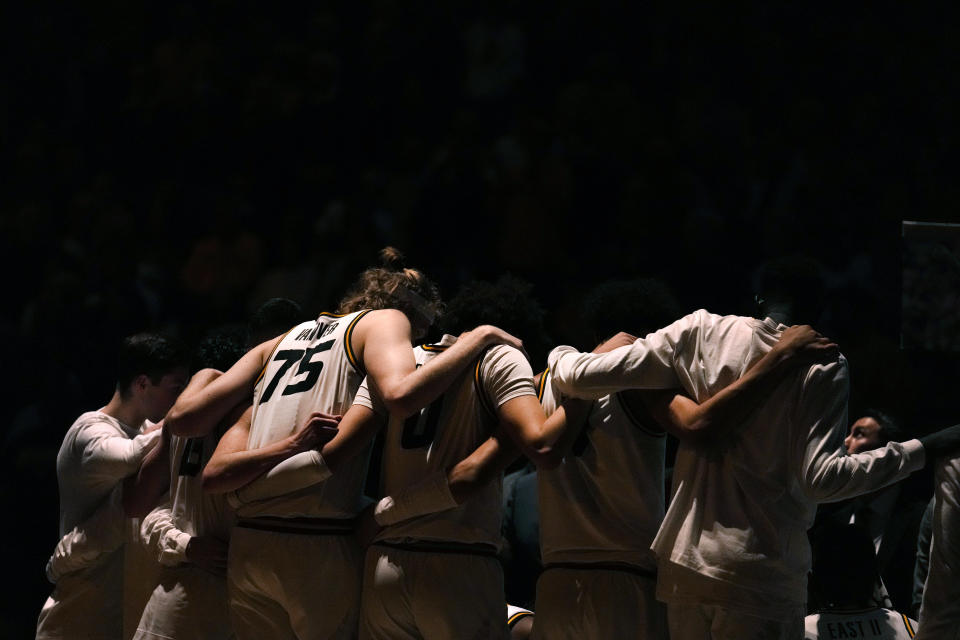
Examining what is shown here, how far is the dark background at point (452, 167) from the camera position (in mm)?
8078

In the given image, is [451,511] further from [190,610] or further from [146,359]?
[146,359]

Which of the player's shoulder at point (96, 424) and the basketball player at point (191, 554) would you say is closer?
the basketball player at point (191, 554)

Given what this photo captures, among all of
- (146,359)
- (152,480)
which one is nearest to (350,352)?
(152,480)

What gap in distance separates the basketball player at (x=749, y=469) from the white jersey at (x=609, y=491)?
15 cm

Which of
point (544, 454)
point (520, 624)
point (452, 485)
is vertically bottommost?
point (520, 624)

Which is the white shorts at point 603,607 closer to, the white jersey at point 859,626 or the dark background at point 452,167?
the white jersey at point 859,626

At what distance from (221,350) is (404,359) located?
1.33m

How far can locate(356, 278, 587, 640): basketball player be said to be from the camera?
391 centimetres

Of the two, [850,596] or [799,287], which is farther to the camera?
[850,596]

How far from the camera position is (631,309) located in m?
4.16

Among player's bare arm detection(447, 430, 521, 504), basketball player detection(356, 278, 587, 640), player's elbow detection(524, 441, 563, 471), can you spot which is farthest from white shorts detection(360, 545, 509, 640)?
player's elbow detection(524, 441, 563, 471)

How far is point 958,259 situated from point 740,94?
5.22 metres

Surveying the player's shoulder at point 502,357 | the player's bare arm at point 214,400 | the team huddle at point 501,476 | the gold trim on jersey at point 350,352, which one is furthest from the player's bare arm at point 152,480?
the player's shoulder at point 502,357

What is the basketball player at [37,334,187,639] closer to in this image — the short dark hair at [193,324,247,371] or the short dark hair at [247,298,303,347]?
the short dark hair at [193,324,247,371]
